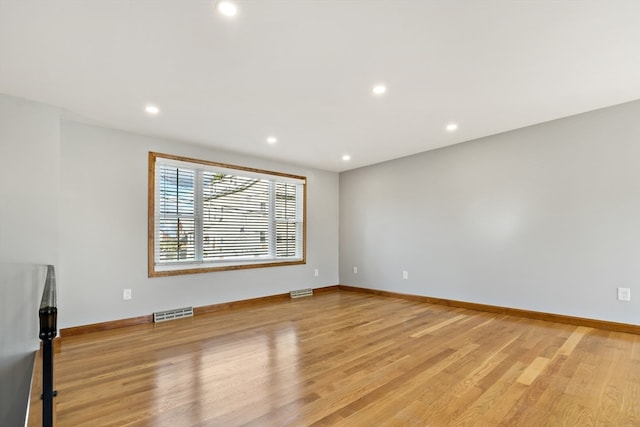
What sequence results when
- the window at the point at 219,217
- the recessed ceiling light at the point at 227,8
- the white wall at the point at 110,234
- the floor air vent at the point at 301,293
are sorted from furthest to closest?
the floor air vent at the point at 301,293, the window at the point at 219,217, the white wall at the point at 110,234, the recessed ceiling light at the point at 227,8

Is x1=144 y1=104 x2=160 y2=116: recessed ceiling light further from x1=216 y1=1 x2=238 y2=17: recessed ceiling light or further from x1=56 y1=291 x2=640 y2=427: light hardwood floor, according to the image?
x1=56 y1=291 x2=640 y2=427: light hardwood floor

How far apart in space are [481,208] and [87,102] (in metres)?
4.82

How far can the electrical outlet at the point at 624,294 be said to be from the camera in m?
3.36

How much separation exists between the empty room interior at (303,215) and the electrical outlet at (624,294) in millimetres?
24

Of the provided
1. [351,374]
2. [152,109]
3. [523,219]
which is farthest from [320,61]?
[523,219]

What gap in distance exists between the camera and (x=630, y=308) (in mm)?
3346

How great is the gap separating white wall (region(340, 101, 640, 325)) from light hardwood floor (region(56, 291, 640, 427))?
1.71 ft

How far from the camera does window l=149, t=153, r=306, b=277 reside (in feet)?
14.0

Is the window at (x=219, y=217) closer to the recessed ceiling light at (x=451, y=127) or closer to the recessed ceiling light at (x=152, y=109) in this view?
the recessed ceiling light at (x=152, y=109)

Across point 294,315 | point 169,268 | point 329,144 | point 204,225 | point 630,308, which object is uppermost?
point 329,144

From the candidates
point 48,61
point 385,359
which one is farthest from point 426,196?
point 48,61

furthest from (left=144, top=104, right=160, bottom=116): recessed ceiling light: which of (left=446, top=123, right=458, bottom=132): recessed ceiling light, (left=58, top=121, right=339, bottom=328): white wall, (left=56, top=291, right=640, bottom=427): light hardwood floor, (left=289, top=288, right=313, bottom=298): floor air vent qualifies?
(left=289, top=288, right=313, bottom=298): floor air vent

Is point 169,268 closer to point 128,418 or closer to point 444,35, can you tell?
point 128,418

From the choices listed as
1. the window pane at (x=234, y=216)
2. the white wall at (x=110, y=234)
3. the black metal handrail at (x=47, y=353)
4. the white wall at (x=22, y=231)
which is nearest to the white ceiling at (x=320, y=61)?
the white wall at (x=22, y=231)
